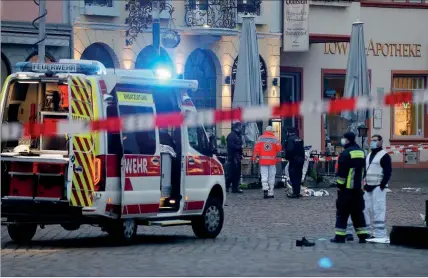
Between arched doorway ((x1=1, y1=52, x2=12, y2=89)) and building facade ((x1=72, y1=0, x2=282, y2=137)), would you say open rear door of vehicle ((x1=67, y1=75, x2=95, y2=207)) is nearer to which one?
arched doorway ((x1=1, y1=52, x2=12, y2=89))

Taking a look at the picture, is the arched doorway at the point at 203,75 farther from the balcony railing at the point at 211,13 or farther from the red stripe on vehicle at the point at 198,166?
the red stripe on vehicle at the point at 198,166

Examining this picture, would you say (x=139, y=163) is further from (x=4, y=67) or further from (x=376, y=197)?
(x=4, y=67)

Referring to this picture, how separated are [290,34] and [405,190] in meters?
10.4

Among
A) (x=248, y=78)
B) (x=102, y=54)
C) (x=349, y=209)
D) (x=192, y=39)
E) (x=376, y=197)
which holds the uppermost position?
(x=192, y=39)

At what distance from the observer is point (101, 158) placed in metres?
17.6

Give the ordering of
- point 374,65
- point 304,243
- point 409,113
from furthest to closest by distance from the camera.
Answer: point 409,113 → point 374,65 → point 304,243

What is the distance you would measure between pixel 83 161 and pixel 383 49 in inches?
1159

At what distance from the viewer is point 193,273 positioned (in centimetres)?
1427

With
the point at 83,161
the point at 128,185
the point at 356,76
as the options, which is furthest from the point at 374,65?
the point at 83,161

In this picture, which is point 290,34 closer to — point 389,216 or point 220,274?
point 389,216

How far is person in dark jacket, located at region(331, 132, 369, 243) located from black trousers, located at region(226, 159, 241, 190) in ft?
41.6

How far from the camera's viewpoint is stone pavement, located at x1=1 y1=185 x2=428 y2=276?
1461cm

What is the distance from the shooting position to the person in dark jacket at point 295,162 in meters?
30.6

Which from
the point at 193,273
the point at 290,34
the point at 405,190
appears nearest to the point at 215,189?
the point at 193,273
